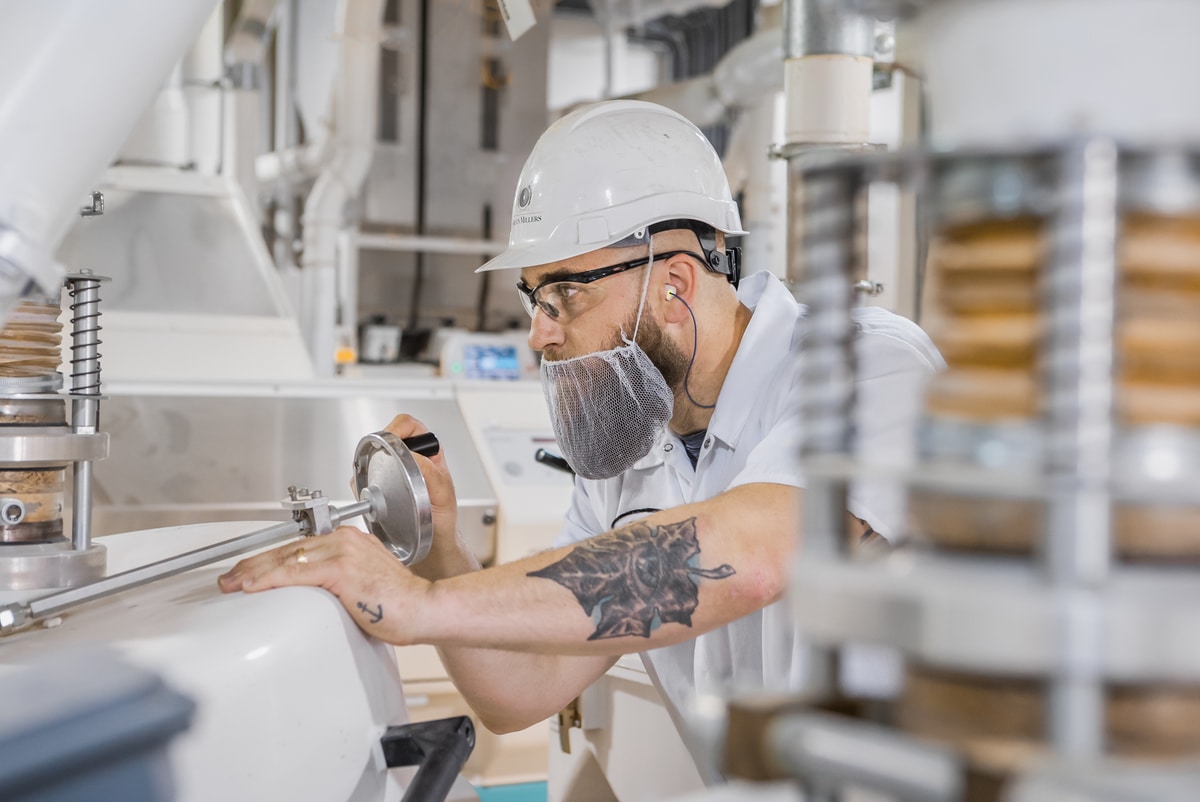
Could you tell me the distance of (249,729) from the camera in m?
0.75

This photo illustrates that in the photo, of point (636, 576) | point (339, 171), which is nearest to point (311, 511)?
point (636, 576)

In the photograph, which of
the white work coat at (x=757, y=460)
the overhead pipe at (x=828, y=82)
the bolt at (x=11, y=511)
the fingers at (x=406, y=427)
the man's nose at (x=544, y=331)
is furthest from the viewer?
the overhead pipe at (x=828, y=82)

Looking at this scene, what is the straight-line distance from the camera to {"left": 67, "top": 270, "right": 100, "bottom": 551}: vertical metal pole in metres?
0.92

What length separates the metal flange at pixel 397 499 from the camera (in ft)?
3.61

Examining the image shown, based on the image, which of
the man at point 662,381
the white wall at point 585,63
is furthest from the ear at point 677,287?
the white wall at point 585,63

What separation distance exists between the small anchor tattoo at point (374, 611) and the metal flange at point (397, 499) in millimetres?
164

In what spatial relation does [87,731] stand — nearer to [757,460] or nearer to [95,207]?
[95,207]

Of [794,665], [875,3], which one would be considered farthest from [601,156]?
[875,3]

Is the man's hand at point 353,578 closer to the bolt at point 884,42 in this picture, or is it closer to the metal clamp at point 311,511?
the metal clamp at point 311,511

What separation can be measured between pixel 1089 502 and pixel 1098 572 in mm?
19

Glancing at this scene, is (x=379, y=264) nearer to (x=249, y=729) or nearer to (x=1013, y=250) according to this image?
(x=249, y=729)

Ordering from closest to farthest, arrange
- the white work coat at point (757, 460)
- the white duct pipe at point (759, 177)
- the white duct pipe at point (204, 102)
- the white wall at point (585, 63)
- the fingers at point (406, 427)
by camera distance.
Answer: the white work coat at point (757, 460), the fingers at point (406, 427), the white duct pipe at point (204, 102), the white duct pipe at point (759, 177), the white wall at point (585, 63)

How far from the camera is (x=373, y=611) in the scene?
942mm

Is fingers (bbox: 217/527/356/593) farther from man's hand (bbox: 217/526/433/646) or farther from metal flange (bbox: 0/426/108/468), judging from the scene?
metal flange (bbox: 0/426/108/468)
